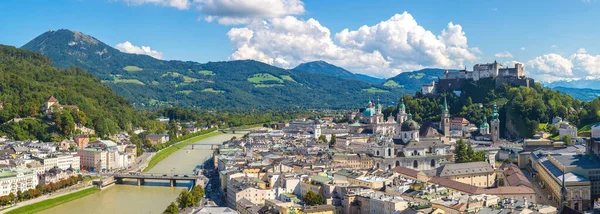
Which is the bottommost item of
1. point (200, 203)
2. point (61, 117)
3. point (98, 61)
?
point (200, 203)

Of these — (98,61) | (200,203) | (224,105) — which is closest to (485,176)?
(200,203)

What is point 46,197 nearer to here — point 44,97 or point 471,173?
point 471,173

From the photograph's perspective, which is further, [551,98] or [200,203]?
A: [551,98]

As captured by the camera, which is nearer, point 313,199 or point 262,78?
point 313,199

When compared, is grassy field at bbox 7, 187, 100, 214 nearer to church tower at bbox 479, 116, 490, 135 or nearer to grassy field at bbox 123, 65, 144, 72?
church tower at bbox 479, 116, 490, 135

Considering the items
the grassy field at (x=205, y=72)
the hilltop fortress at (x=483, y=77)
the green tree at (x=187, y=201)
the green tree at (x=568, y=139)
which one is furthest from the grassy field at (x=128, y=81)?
the green tree at (x=187, y=201)

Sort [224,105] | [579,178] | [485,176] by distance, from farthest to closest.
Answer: [224,105] < [485,176] < [579,178]

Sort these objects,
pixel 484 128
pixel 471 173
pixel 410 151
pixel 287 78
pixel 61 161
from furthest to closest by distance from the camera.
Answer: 1. pixel 287 78
2. pixel 484 128
3. pixel 61 161
4. pixel 410 151
5. pixel 471 173

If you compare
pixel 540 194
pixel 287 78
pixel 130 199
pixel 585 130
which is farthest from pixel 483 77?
pixel 287 78

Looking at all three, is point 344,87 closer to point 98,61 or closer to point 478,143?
point 98,61
